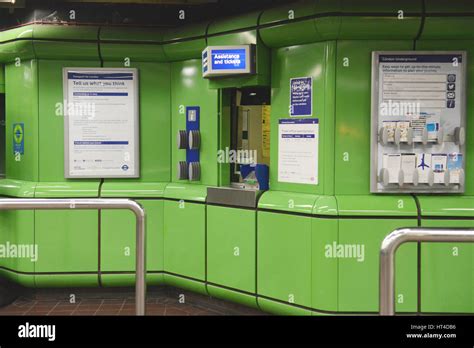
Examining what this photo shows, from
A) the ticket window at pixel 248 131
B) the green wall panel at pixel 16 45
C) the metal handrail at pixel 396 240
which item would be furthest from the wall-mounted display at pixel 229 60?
the metal handrail at pixel 396 240

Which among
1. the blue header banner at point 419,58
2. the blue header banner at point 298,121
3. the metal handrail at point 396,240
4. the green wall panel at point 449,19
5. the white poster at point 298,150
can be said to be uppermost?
the green wall panel at point 449,19

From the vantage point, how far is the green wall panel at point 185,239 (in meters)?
5.59

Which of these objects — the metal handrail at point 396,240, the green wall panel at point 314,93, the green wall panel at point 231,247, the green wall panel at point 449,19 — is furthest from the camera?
the green wall panel at point 231,247

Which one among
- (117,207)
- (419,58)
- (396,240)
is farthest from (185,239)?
(396,240)

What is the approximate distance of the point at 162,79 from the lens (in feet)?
19.7

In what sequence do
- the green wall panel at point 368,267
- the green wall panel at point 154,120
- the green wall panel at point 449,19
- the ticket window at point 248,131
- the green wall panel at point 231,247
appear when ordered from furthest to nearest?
the green wall panel at point 154,120
the ticket window at point 248,131
the green wall panel at point 231,247
the green wall panel at point 368,267
the green wall panel at point 449,19

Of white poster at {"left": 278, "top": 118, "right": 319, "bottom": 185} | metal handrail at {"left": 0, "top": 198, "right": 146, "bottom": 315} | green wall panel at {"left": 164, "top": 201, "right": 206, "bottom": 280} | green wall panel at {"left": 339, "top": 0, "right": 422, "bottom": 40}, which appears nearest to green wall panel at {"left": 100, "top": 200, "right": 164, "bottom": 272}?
green wall panel at {"left": 164, "top": 201, "right": 206, "bottom": 280}

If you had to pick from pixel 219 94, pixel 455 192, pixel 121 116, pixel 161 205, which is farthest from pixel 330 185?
pixel 121 116

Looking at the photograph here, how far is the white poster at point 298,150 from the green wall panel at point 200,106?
0.76 m

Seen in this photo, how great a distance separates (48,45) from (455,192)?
3975 mm

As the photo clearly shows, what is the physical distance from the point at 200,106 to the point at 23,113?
1853 millimetres

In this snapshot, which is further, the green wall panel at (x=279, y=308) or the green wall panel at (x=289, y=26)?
Answer: the green wall panel at (x=279, y=308)

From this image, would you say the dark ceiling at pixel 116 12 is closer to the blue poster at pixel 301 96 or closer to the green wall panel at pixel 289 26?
the green wall panel at pixel 289 26
